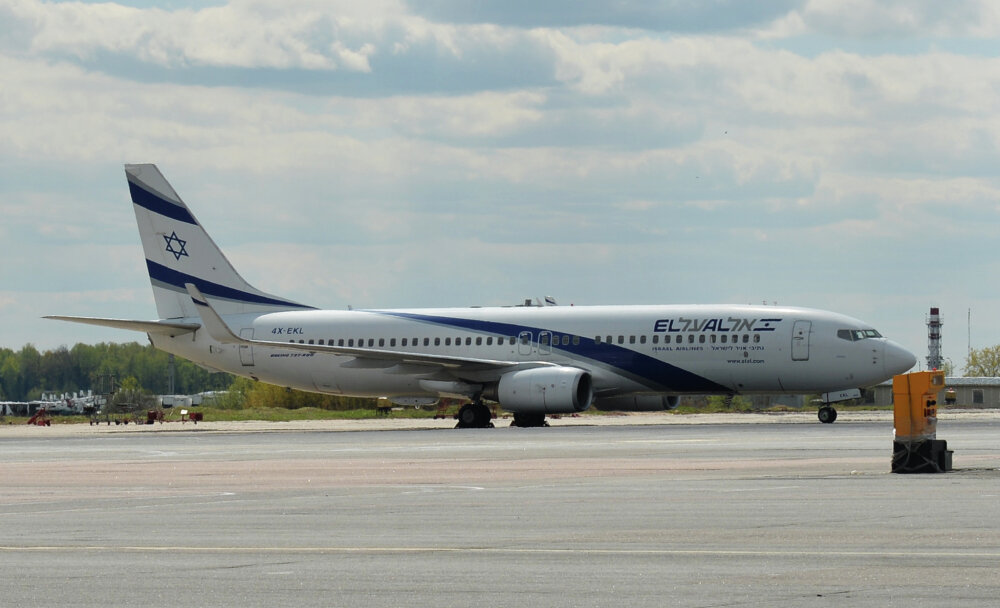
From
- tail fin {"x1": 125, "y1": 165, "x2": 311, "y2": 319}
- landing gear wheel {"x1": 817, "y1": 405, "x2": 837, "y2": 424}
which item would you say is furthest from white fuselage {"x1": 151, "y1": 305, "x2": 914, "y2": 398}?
tail fin {"x1": 125, "y1": 165, "x2": 311, "y2": 319}

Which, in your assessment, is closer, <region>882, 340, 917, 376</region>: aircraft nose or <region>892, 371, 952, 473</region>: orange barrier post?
<region>892, 371, 952, 473</region>: orange barrier post

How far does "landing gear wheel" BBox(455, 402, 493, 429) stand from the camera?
172 ft

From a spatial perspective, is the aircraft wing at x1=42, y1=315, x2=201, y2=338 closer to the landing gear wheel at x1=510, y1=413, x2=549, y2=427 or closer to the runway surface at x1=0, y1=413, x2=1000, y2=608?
the landing gear wheel at x1=510, y1=413, x2=549, y2=427

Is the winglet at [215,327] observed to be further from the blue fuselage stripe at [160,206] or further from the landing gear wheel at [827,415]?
the landing gear wheel at [827,415]

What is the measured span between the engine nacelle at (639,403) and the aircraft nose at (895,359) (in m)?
7.50

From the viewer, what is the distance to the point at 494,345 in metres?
53.9

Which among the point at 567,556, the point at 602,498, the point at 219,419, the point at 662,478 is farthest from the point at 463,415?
the point at 567,556

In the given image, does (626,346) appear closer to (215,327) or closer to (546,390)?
(546,390)

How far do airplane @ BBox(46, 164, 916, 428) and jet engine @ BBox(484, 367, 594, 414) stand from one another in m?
0.04

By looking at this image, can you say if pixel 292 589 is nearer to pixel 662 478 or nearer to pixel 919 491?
pixel 919 491

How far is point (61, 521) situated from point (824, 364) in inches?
1427

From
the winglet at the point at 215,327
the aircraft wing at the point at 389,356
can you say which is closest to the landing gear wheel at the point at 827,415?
the aircraft wing at the point at 389,356

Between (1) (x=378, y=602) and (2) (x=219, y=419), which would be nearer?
(1) (x=378, y=602)

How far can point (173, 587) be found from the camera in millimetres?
11352
